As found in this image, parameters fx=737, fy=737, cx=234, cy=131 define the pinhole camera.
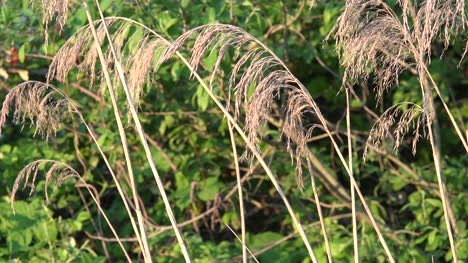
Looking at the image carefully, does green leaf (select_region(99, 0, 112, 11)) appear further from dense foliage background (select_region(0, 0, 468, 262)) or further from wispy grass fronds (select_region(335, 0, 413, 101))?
wispy grass fronds (select_region(335, 0, 413, 101))

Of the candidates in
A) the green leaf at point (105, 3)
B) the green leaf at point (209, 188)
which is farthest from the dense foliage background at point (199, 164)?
the green leaf at point (105, 3)

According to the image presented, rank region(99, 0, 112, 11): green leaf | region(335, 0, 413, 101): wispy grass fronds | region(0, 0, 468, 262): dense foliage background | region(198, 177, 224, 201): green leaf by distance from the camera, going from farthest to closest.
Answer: region(198, 177, 224, 201): green leaf < region(0, 0, 468, 262): dense foliage background < region(99, 0, 112, 11): green leaf < region(335, 0, 413, 101): wispy grass fronds

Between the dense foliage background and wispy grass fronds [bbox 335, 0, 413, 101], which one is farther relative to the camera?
the dense foliage background

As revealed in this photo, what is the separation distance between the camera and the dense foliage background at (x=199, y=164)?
3174 mm

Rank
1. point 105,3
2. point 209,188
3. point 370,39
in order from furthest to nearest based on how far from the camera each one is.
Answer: point 209,188 < point 105,3 < point 370,39

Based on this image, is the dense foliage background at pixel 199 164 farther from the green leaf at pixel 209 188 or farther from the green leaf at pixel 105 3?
the green leaf at pixel 105 3

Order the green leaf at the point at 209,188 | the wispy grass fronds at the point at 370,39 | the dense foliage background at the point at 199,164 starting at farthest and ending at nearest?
the green leaf at the point at 209,188 → the dense foliage background at the point at 199,164 → the wispy grass fronds at the point at 370,39

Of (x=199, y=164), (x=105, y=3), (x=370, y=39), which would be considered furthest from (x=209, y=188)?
(x=370, y=39)

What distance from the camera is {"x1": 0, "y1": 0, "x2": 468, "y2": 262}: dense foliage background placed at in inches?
125

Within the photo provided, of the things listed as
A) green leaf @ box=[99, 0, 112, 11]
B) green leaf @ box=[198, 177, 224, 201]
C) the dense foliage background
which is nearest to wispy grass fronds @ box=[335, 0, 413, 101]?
green leaf @ box=[99, 0, 112, 11]

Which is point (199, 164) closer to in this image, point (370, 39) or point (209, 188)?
point (209, 188)

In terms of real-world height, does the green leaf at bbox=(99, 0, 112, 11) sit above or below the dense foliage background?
above

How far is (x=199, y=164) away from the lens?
3637mm

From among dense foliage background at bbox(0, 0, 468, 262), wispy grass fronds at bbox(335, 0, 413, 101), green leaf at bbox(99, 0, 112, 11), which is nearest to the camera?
wispy grass fronds at bbox(335, 0, 413, 101)
